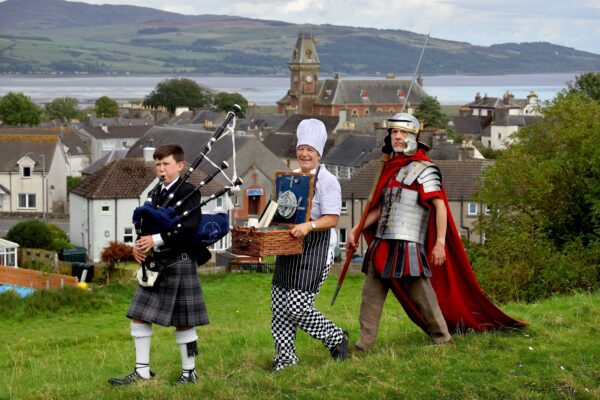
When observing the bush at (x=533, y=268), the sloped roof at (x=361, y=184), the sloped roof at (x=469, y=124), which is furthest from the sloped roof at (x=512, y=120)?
the bush at (x=533, y=268)

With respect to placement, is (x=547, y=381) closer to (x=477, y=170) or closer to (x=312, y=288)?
(x=312, y=288)

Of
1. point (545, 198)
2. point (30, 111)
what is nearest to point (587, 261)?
point (545, 198)

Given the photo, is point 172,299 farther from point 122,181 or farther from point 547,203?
point 122,181

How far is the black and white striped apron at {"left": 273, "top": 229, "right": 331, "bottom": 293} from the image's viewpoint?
36.7 feet

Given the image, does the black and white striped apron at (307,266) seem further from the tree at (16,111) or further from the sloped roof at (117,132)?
the tree at (16,111)

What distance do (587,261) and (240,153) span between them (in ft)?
151

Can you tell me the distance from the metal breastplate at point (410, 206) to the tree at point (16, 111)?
14200cm

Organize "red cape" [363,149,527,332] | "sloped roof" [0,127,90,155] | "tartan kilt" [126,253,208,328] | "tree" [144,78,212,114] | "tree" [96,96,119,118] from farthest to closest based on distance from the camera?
"tree" [144,78,212,114]
"tree" [96,96,119,118]
"sloped roof" [0,127,90,155]
"red cape" [363,149,527,332]
"tartan kilt" [126,253,208,328]

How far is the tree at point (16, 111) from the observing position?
148625 mm

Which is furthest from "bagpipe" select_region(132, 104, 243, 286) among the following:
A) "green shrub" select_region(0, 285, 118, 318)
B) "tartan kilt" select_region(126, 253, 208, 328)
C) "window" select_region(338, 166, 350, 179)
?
"window" select_region(338, 166, 350, 179)

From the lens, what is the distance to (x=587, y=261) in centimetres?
3177

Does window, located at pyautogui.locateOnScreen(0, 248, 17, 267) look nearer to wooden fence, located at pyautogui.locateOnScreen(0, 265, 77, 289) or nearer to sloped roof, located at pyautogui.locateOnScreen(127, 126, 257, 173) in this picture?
wooden fence, located at pyautogui.locateOnScreen(0, 265, 77, 289)

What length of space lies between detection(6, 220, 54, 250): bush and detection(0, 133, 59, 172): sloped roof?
26.0m

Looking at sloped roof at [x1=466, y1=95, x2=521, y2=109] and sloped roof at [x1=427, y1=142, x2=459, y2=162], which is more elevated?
sloped roof at [x1=427, y1=142, x2=459, y2=162]
